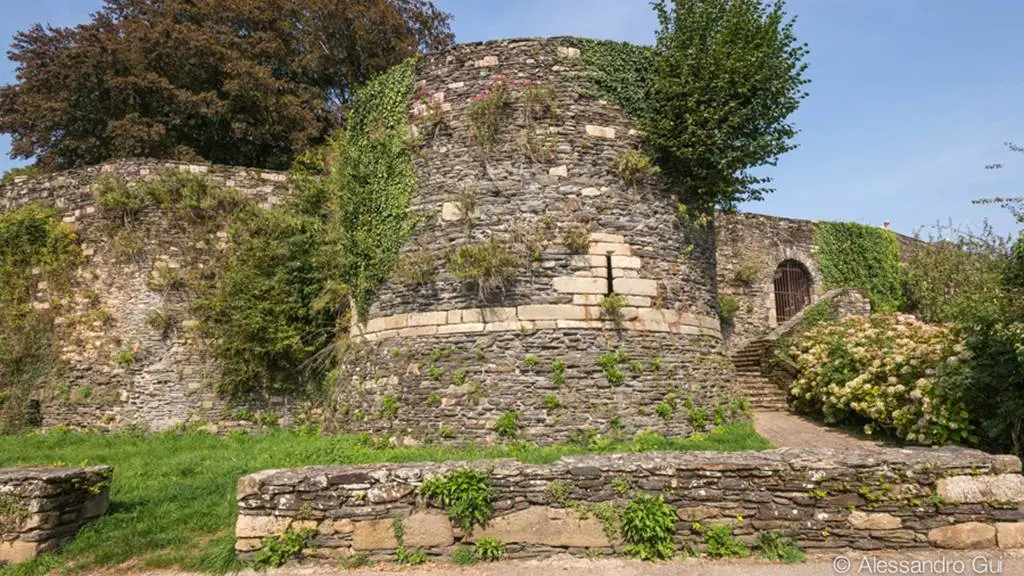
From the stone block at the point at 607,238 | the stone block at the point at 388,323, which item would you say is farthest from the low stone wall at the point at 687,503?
the stone block at the point at 607,238

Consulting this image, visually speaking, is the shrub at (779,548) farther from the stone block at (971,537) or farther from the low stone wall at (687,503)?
the stone block at (971,537)

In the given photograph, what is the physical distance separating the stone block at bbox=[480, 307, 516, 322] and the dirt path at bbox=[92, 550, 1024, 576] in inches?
159

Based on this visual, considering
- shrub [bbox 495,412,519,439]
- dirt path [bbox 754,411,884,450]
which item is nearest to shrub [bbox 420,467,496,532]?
shrub [bbox 495,412,519,439]

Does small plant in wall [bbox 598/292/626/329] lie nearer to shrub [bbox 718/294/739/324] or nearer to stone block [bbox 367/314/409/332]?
stone block [bbox 367/314/409/332]

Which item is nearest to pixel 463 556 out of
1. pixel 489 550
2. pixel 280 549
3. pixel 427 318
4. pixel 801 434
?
pixel 489 550

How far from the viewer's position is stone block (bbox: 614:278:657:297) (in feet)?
27.9

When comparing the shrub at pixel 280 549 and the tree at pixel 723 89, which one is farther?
the tree at pixel 723 89

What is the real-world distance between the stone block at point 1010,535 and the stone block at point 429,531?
428cm

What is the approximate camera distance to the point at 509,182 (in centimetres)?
870

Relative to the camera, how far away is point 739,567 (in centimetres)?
444

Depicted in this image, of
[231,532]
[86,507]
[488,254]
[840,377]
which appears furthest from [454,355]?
[840,377]

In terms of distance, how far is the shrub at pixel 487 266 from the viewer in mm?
8203

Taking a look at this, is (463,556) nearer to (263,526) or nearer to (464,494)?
(464,494)

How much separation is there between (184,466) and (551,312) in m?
5.38
